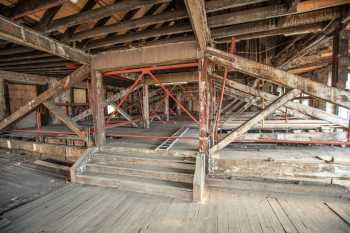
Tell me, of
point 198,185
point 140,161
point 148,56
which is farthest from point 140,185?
point 148,56

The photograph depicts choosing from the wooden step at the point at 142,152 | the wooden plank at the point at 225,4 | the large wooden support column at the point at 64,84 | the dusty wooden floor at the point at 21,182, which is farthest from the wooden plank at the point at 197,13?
the dusty wooden floor at the point at 21,182

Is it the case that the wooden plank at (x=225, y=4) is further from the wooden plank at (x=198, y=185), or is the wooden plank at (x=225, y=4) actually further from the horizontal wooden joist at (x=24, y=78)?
the horizontal wooden joist at (x=24, y=78)

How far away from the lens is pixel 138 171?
376 centimetres

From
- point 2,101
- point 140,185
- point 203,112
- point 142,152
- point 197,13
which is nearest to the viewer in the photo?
point 197,13

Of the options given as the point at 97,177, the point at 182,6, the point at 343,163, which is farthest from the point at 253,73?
the point at 97,177

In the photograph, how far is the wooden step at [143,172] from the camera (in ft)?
11.2

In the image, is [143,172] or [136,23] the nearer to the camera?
[136,23]

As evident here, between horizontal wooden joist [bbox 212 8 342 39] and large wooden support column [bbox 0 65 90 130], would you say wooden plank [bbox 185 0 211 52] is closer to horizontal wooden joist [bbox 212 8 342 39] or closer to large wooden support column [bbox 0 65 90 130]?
horizontal wooden joist [bbox 212 8 342 39]

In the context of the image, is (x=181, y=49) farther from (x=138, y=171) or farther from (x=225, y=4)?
(x=138, y=171)

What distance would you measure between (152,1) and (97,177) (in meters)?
3.75

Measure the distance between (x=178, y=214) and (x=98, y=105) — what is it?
346 centimetres

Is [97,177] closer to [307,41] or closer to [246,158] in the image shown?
[246,158]

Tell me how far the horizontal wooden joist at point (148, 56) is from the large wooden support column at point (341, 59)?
9.26 ft

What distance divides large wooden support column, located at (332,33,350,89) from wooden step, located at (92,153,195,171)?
350 cm
